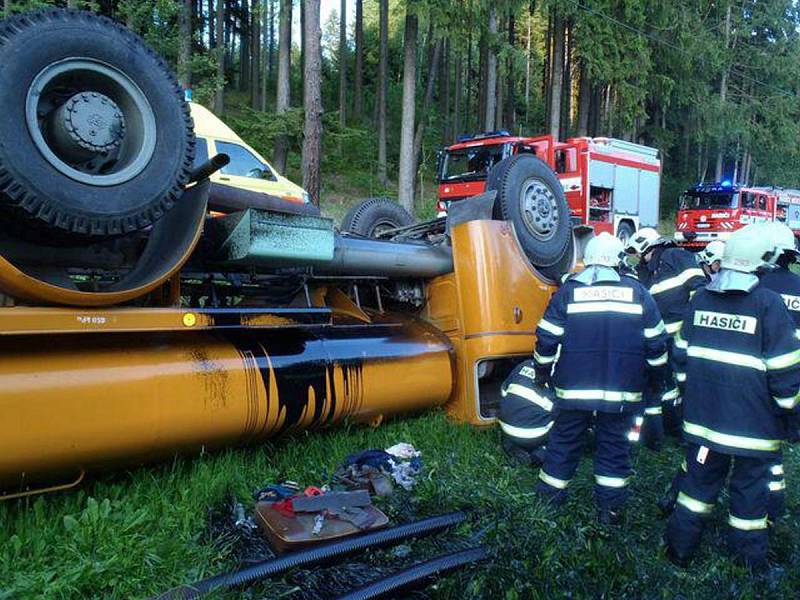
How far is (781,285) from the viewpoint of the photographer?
13.0ft

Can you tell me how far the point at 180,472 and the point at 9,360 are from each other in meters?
0.92

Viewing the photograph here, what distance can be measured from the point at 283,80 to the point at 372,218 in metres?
12.3

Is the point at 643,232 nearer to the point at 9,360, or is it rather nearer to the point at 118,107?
the point at 118,107

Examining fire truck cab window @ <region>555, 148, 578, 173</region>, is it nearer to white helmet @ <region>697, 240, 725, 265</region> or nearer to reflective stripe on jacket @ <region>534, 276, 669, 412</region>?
white helmet @ <region>697, 240, 725, 265</region>

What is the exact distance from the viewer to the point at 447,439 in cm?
402

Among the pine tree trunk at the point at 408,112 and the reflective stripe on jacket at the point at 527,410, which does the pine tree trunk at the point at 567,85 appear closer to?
the pine tree trunk at the point at 408,112

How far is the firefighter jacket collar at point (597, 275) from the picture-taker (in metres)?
3.45

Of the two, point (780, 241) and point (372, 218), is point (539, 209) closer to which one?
point (372, 218)

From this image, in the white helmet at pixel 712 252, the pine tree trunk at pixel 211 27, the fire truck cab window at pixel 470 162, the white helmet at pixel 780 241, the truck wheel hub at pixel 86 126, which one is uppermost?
the pine tree trunk at pixel 211 27

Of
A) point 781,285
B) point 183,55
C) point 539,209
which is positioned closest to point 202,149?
point 539,209

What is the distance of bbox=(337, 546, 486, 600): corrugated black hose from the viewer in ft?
7.56

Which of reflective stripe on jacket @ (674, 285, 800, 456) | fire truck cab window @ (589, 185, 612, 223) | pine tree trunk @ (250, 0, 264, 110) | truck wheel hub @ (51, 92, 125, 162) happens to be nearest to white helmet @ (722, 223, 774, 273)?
reflective stripe on jacket @ (674, 285, 800, 456)

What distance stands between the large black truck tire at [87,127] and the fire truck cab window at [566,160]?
14433 millimetres

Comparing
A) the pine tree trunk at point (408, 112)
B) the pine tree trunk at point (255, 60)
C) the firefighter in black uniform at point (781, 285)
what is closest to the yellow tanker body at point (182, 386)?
the firefighter in black uniform at point (781, 285)
